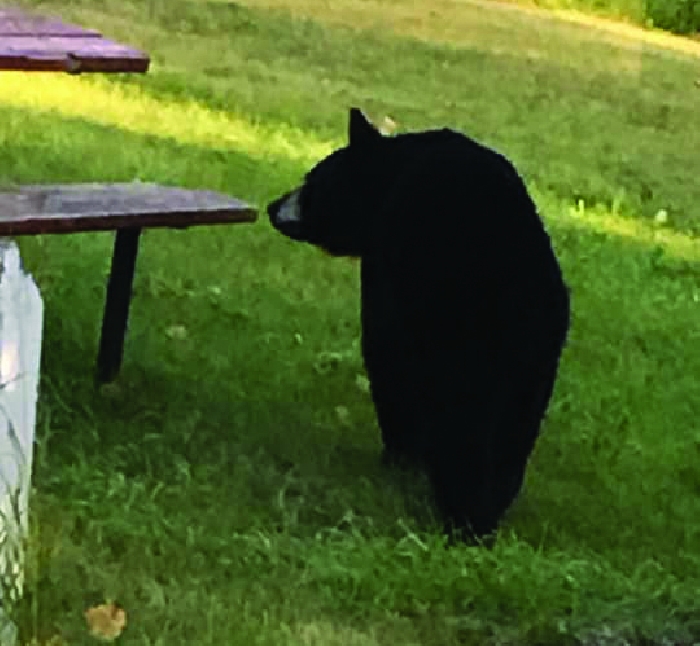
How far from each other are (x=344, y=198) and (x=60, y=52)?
31.9 inches

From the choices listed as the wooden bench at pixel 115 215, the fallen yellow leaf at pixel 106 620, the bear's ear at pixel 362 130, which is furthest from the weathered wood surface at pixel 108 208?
the fallen yellow leaf at pixel 106 620

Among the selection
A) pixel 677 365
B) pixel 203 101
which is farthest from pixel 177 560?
pixel 203 101

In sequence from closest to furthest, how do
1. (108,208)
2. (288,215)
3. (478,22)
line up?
1. (108,208)
2. (288,215)
3. (478,22)

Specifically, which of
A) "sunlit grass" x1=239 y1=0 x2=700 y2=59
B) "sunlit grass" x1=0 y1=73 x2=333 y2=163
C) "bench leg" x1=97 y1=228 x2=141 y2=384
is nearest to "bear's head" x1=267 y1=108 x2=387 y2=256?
"bench leg" x1=97 y1=228 x2=141 y2=384

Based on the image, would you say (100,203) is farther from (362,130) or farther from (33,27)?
(362,130)

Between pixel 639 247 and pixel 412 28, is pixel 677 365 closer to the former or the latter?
pixel 639 247

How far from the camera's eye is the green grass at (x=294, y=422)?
3.67 metres

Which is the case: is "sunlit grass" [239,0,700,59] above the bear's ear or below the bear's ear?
below

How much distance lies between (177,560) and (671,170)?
669cm

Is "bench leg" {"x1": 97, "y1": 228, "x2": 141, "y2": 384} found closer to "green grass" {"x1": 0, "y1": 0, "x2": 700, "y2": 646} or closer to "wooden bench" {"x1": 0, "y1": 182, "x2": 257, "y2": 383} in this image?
"wooden bench" {"x1": 0, "y1": 182, "x2": 257, "y2": 383}

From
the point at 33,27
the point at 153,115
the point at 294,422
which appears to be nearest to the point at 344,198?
the point at 294,422

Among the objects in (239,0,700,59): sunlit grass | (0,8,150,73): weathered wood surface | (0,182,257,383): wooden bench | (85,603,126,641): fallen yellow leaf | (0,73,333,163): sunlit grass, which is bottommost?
(239,0,700,59): sunlit grass

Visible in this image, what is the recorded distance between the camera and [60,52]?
432cm

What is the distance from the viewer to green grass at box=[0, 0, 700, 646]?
3670mm
